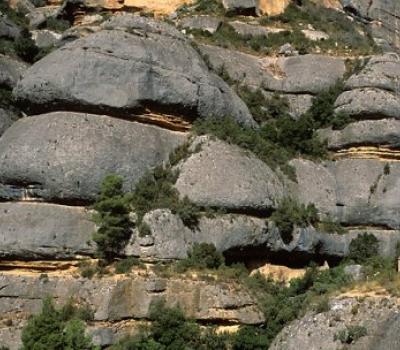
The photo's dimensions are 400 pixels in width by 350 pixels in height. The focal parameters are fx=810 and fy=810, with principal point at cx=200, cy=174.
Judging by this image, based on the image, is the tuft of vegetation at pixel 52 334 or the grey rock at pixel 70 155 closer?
the tuft of vegetation at pixel 52 334

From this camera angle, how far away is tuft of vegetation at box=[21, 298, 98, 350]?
32.6 meters

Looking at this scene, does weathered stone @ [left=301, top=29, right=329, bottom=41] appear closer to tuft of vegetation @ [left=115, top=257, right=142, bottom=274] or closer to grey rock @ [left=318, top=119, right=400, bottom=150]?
grey rock @ [left=318, top=119, right=400, bottom=150]

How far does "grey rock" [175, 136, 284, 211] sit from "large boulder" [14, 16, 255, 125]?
306 centimetres

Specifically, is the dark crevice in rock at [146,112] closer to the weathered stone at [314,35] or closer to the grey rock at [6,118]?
the grey rock at [6,118]

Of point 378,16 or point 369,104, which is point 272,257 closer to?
point 369,104

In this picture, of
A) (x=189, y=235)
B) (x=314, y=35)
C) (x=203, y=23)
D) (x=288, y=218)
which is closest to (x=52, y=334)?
(x=189, y=235)

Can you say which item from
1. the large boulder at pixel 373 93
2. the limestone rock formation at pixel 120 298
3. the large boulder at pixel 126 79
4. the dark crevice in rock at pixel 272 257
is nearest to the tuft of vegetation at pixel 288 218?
the dark crevice in rock at pixel 272 257

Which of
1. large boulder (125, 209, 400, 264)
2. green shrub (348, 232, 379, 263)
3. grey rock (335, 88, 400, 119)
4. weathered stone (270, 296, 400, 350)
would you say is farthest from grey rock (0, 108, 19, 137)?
weathered stone (270, 296, 400, 350)

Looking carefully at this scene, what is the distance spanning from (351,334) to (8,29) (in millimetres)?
35454

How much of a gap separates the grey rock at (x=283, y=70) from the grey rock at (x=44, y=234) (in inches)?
719

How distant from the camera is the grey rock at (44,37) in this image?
2274 inches

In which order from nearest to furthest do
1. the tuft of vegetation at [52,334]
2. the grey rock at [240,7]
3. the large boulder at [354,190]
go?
the tuft of vegetation at [52,334]
the large boulder at [354,190]
the grey rock at [240,7]

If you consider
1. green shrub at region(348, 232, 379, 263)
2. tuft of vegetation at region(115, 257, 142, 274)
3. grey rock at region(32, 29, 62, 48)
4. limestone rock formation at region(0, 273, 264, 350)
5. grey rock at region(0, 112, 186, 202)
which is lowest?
green shrub at region(348, 232, 379, 263)

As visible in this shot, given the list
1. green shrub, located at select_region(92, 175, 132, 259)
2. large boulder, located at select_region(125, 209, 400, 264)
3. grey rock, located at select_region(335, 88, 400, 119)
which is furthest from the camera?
grey rock, located at select_region(335, 88, 400, 119)
